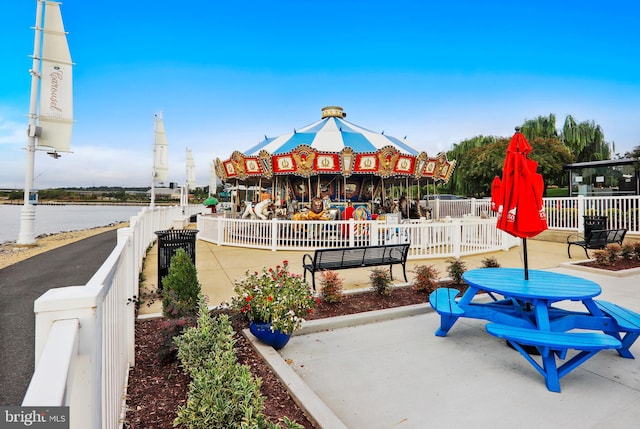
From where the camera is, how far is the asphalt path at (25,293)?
347cm

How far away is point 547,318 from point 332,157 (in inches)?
489

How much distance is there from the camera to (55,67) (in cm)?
1471

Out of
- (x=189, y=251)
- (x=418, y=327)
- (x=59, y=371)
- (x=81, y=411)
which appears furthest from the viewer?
(x=189, y=251)

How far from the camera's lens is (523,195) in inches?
168

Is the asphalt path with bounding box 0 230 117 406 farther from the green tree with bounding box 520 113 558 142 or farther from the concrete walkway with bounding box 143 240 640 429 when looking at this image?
the green tree with bounding box 520 113 558 142

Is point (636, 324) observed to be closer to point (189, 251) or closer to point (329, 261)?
point (329, 261)

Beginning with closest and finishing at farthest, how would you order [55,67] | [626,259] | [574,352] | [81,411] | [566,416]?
[81,411] → [566,416] → [574,352] → [626,259] → [55,67]

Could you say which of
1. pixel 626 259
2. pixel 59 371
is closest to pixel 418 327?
pixel 59 371

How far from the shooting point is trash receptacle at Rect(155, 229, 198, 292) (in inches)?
249

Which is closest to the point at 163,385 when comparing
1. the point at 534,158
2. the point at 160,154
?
the point at 160,154

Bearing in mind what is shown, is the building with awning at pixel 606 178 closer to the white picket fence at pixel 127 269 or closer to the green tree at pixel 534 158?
the white picket fence at pixel 127 269

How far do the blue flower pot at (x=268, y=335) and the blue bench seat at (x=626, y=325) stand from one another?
3.45m

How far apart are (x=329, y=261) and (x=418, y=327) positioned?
228 centimetres

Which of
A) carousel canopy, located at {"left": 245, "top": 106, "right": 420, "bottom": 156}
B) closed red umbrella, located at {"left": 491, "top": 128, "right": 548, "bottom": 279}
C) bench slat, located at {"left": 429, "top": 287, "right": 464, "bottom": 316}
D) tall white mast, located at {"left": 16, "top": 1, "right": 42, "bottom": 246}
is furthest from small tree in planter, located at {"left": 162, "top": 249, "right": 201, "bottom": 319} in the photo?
tall white mast, located at {"left": 16, "top": 1, "right": 42, "bottom": 246}
